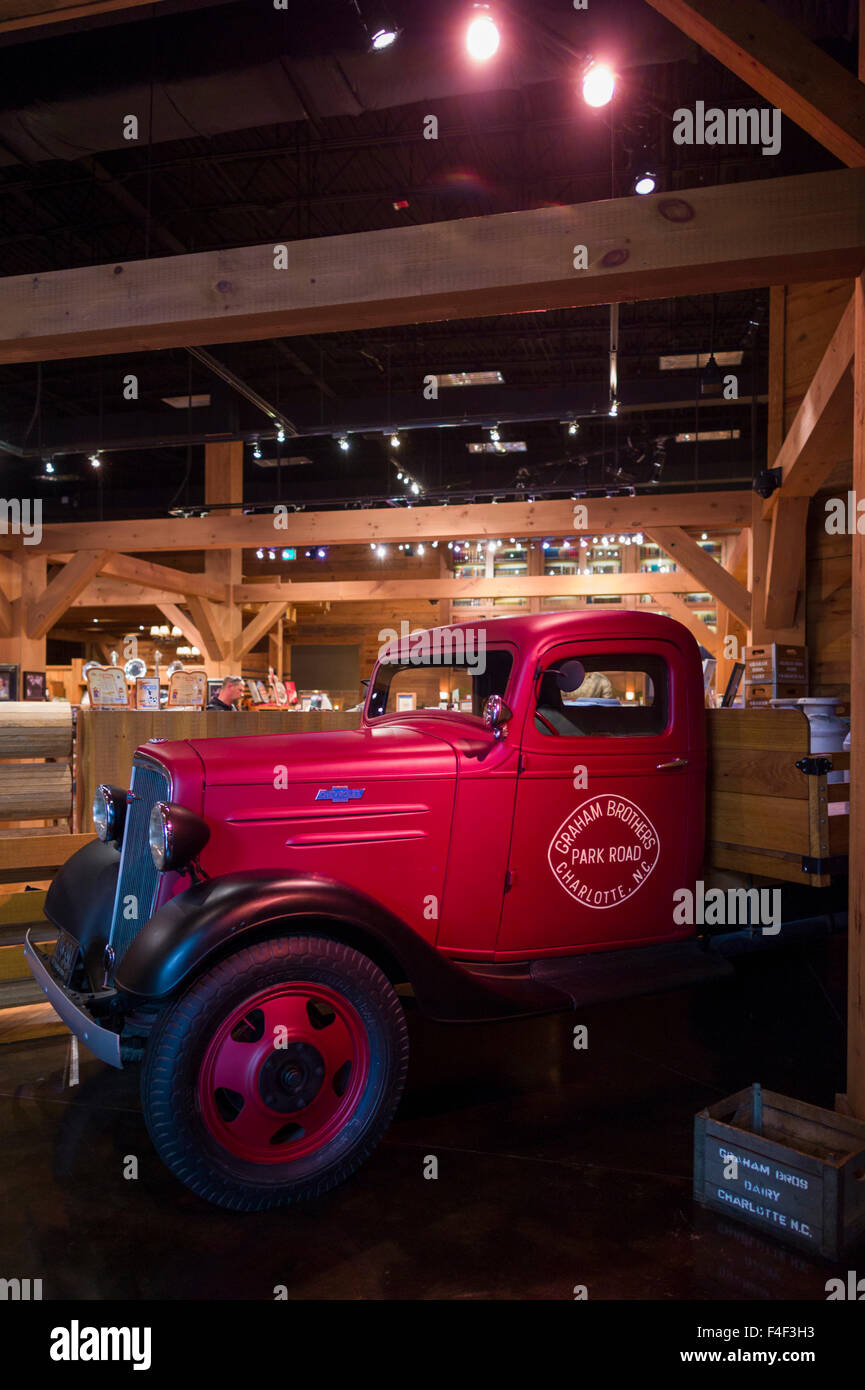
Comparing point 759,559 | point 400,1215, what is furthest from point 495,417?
point 400,1215

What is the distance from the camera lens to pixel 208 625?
35.9 feet

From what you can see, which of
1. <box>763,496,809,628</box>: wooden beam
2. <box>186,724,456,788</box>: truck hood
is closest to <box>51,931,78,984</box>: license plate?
<box>186,724,456,788</box>: truck hood

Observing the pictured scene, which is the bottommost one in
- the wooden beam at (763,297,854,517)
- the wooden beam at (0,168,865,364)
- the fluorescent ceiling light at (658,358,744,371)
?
the wooden beam at (0,168,865,364)

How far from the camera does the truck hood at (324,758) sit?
236 cm

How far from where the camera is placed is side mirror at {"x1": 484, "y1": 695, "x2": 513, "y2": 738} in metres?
2.69

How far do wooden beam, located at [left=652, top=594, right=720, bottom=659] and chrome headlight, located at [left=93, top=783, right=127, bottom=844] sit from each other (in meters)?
8.85

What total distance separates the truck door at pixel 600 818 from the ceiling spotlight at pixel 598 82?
280 centimetres

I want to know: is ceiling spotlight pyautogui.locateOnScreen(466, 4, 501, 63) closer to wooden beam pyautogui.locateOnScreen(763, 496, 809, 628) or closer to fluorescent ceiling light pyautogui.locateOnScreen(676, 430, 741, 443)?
wooden beam pyautogui.locateOnScreen(763, 496, 809, 628)

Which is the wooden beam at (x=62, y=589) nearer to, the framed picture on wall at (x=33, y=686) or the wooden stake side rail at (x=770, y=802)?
the framed picture on wall at (x=33, y=686)

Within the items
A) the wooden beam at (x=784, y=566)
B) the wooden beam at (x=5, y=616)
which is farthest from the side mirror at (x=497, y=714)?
the wooden beam at (x=5, y=616)

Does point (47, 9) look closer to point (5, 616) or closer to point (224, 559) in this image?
point (5, 616)

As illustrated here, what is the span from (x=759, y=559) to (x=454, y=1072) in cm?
506

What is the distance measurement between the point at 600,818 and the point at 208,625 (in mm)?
8978

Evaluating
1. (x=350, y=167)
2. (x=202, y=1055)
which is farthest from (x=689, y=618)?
(x=202, y=1055)
